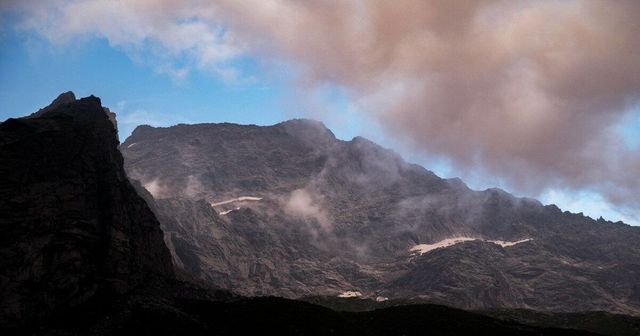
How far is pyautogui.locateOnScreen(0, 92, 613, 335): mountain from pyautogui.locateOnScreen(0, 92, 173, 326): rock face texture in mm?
253

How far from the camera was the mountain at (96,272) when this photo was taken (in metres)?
102

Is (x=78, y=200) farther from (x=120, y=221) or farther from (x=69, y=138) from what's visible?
(x=69, y=138)

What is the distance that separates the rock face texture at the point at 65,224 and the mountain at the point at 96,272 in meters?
0.25

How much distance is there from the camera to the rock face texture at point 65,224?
104 meters

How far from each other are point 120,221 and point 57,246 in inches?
979

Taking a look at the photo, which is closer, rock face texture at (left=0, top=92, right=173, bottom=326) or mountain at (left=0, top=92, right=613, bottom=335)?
mountain at (left=0, top=92, right=613, bottom=335)

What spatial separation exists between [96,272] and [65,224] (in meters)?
12.8

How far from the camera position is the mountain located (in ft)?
336

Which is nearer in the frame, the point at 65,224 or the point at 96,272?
the point at 96,272

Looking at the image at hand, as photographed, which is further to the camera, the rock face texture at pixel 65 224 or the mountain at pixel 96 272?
the rock face texture at pixel 65 224

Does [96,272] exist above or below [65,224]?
below

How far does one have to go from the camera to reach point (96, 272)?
120188 millimetres

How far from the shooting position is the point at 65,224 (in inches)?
4764

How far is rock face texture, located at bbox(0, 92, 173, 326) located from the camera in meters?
104
